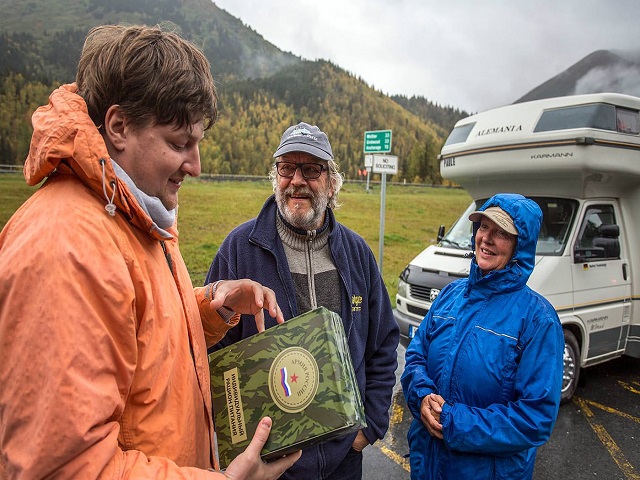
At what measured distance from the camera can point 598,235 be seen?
5.05 metres

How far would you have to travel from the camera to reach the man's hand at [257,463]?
1.06m

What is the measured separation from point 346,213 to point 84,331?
54.2 ft

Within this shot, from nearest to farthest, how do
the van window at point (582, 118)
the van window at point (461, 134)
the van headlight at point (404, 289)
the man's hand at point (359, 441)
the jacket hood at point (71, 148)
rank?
the jacket hood at point (71, 148) < the man's hand at point (359, 441) < the van window at point (582, 118) < the van headlight at point (404, 289) < the van window at point (461, 134)

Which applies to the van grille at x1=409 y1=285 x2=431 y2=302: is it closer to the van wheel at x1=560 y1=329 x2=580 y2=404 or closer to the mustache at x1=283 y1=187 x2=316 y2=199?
the van wheel at x1=560 y1=329 x2=580 y2=404

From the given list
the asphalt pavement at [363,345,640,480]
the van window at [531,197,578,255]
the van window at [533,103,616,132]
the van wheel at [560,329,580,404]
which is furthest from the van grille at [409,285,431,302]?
the van window at [533,103,616,132]

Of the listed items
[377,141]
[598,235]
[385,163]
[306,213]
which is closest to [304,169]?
[306,213]

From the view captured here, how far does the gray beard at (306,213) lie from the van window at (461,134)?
424 centimetres

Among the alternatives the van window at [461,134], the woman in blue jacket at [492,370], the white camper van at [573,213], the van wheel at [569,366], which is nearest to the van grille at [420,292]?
the white camper van at [573,213]

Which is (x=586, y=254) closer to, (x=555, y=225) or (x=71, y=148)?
(x=555, y=225)

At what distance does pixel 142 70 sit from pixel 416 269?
188 inches

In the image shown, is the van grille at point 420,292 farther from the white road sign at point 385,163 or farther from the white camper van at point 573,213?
the white road sign at point 385,163

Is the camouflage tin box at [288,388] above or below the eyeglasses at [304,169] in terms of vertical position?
below

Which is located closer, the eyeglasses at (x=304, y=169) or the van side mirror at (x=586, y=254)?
the eyeglasses at (x=304, y=169)

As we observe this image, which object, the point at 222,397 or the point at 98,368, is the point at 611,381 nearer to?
the point at 222,397
